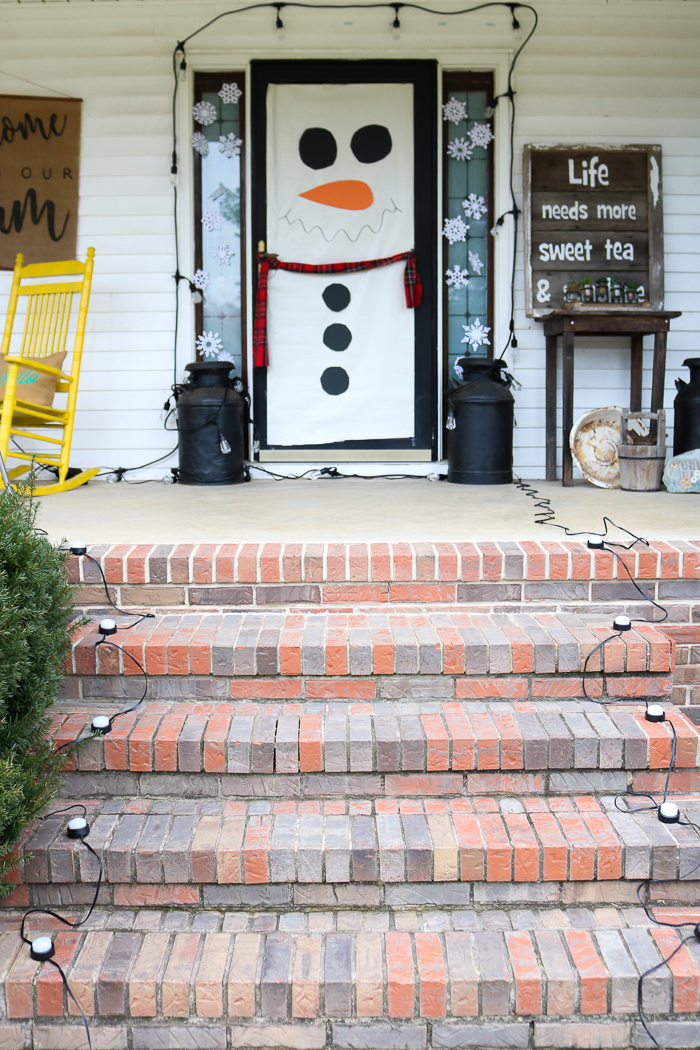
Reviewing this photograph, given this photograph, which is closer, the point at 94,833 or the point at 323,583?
the point at 94,833

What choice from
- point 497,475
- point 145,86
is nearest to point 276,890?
point 497,475

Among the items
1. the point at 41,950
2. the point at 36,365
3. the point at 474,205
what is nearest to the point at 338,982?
the point at 41,950

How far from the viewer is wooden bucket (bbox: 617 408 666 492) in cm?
397

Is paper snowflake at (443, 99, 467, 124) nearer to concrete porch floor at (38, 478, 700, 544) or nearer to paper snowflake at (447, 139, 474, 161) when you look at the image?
paper snowflake at (447, 139, 474, 161)

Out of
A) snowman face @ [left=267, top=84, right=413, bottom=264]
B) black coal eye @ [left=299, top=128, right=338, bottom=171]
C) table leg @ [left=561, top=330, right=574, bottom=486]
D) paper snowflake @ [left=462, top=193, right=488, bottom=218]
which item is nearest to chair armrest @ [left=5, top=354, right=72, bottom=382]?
snowman face @ [left=267, top=84, right=413, bottom=264]

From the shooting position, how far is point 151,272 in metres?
4.76

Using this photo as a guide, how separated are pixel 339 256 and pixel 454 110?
1.02 metres

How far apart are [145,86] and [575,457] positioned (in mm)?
3145

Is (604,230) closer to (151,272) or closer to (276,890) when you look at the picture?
(151,272)

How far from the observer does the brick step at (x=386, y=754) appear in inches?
75.6

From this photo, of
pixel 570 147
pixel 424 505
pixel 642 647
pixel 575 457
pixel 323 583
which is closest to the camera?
pixel 642 647

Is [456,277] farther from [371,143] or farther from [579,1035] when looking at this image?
[579,1035]

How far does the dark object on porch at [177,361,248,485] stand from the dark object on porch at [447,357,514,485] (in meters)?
1.16

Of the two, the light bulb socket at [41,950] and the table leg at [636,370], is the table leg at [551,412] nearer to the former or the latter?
the table leg at [636,370]
